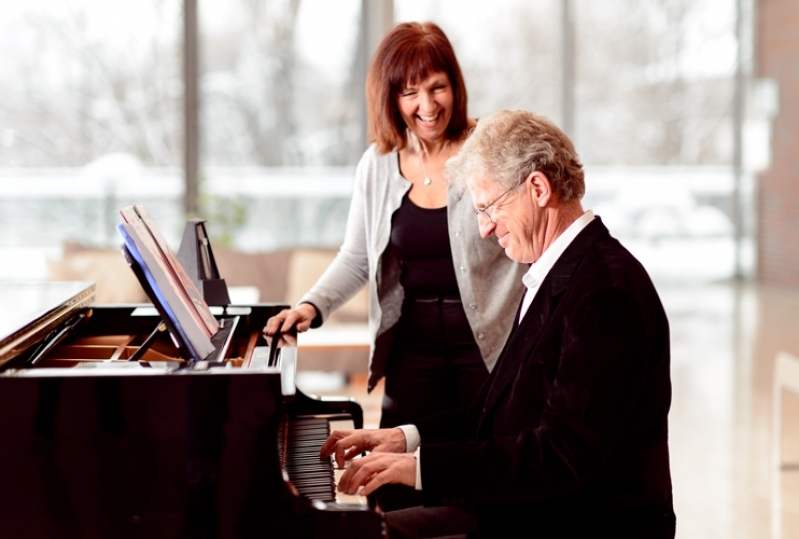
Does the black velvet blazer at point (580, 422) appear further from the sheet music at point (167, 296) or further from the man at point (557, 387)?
the sheet music at point (167, 296)

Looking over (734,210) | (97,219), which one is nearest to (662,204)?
(734,210)

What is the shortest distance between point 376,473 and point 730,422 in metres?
3.80

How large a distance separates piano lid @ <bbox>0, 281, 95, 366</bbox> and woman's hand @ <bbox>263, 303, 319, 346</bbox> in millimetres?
434

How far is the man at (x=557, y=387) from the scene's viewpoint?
158 centimetres

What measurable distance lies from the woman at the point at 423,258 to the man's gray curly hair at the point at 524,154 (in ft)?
2.46

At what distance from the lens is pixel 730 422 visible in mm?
4957

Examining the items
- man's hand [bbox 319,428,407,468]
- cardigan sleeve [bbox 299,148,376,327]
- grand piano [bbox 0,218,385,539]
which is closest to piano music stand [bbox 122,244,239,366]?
grand piano [bbox 0,218,385,539]

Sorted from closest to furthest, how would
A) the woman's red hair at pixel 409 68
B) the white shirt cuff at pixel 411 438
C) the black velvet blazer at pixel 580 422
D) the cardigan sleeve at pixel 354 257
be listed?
the black velvet blazer at pixel 580 422 → the white shirt cuff at pixel 411 438 → the woman's red hair at pixel 409 68 → the cardigan sleeve at pixel 354 257

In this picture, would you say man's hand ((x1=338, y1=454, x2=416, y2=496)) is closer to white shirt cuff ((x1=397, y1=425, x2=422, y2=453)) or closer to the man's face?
white shirt cuff ((x1=397, y1=425, x2=422, y2=453))

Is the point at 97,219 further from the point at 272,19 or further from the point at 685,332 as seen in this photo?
the point at 685,332

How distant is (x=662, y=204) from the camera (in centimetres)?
1006

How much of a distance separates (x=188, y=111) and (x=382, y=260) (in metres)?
→ 5.78

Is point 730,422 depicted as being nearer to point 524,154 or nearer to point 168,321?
point 524,154

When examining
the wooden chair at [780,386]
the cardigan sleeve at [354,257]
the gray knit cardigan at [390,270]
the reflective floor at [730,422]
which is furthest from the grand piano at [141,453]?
the wooden chair at [780,386]
